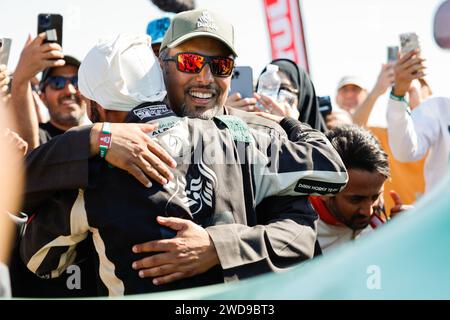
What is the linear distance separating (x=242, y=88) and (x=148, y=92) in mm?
1276

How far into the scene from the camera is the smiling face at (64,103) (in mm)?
4480

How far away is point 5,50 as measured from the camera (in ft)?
10.8

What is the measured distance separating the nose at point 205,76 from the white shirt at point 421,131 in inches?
61.1

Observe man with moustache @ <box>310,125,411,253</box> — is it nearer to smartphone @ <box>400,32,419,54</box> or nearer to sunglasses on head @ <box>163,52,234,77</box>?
smartphone @ <box>400,32,419,54</box>

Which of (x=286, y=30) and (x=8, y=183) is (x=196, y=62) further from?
(x=286, y=30)

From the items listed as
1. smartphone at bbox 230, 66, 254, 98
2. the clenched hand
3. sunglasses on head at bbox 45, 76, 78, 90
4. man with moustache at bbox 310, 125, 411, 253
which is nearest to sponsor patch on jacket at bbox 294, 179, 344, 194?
the clenched hand

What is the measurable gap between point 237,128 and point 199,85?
26 centimetres

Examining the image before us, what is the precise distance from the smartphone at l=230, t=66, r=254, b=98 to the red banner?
103 cm

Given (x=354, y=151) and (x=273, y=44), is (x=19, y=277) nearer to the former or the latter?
(x=354, y=151)

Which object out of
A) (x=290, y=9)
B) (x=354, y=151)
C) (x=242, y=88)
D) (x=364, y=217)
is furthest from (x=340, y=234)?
(x=290, y=9)

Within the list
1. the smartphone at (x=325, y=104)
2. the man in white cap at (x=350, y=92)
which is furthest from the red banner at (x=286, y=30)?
the man in white cap at (x=350, y=92)

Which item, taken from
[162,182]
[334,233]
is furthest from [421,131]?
[162,182]

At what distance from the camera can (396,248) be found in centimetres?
130

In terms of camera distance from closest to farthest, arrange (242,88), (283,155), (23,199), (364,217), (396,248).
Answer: (396,248) < (23,199) < (283,155) < (364,217) < (242,88)
